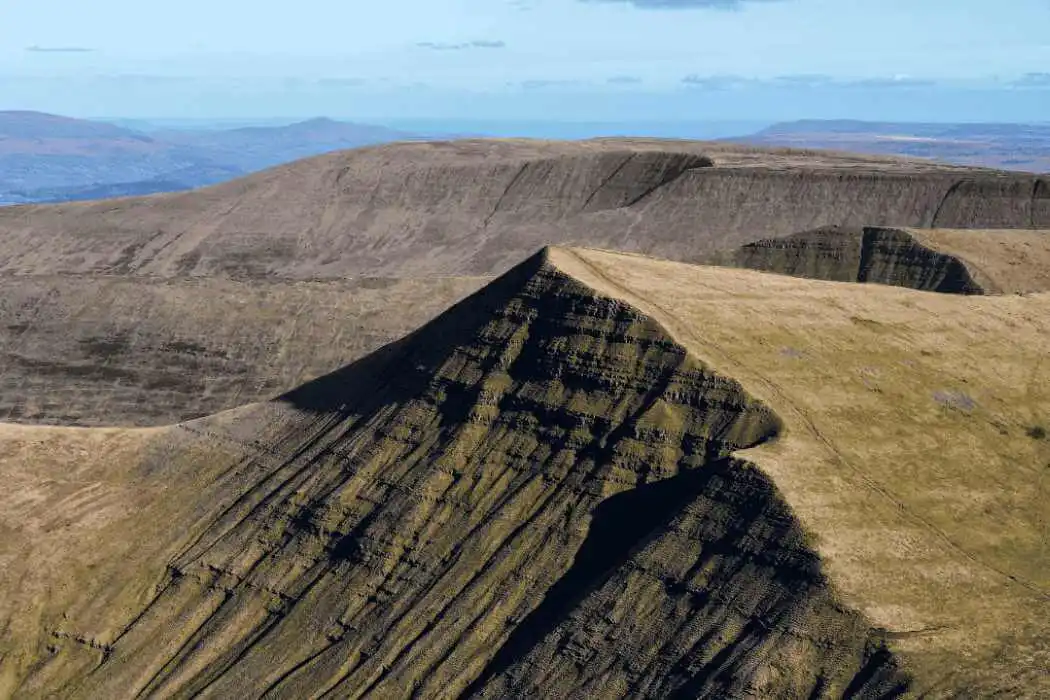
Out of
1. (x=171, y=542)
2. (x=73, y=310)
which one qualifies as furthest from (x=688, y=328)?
(x=73, y=310)

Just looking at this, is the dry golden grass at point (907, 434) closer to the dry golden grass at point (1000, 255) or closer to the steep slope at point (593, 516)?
the steep slope at point (593, 516)

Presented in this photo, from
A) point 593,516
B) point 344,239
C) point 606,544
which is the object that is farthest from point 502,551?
point 344,239

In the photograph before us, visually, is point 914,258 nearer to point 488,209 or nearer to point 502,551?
point 502,551

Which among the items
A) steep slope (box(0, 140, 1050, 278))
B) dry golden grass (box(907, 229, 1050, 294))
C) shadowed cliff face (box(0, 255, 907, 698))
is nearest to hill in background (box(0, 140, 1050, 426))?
steep slope (box(0, 140, 1050, 278))

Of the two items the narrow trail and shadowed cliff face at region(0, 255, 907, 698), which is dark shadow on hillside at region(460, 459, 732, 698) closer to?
shadowed cliff face at region(0, 255, 907, 698)

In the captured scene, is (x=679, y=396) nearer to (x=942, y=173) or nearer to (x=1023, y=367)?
(x=1023, y=367)
